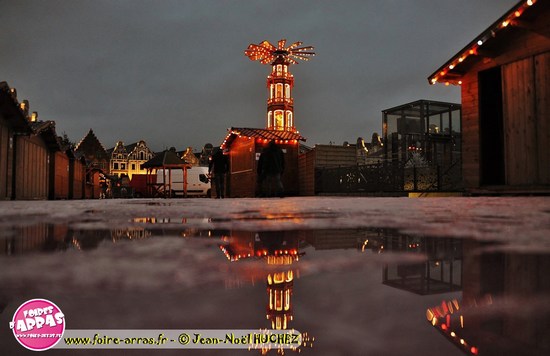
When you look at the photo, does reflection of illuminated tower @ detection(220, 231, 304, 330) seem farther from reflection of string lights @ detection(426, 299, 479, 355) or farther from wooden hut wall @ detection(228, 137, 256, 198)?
wooden hut wall @ detection(228, 137, 256, 198)

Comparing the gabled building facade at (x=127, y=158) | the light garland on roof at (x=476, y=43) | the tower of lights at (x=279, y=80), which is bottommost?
the light garland on roof at (x=476, y=43)

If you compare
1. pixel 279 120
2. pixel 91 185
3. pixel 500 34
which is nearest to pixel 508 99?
pixel 500 34

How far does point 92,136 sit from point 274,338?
2610 inches

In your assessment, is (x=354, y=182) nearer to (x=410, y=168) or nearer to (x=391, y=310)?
(x=410, y=168)

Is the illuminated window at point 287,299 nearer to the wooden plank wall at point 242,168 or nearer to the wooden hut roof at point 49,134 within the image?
the wooden hut roof at point 49,134

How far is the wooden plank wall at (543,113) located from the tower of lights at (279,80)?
27862 millimetres

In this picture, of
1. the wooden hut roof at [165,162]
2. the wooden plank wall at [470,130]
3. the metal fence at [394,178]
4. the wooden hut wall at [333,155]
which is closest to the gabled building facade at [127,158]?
the wooden hut roof at [165,162]

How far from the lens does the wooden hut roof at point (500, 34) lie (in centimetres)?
923

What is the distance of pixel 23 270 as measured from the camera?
889 mm

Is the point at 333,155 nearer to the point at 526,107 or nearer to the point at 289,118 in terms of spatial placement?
the point at 289,118

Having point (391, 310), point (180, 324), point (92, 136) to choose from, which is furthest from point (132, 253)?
point (92, 136)

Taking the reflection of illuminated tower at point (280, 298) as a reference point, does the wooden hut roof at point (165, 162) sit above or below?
above

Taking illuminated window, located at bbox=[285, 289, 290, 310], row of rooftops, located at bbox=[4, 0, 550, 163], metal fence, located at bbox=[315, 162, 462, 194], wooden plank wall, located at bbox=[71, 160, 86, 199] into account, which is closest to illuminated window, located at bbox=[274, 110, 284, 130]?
metal fence, located at bbox=[315, 162, 462, 194]

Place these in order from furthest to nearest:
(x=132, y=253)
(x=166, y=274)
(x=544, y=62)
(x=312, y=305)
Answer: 1. (x=544, y=62)
2. (x=132, y=253)
3. (x=166, y=274)
4. (x=312, y=305)
